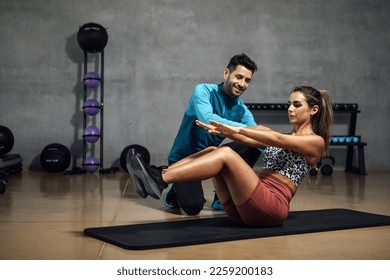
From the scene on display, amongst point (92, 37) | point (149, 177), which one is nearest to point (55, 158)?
point (92, 37)

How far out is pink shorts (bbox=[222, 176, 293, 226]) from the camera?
3150 millimetres

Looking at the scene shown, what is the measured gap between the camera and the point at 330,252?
2828 millimetres

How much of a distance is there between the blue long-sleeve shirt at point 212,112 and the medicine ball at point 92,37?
2.89m

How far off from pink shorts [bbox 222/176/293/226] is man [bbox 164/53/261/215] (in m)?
0.72

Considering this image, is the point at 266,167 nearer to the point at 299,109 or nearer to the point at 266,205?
the point at 266,205

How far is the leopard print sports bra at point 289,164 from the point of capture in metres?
3.29

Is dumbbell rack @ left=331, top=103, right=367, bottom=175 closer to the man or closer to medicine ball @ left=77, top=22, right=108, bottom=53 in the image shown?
medicine ball @ left=77, top=22, right=108, bottom=53

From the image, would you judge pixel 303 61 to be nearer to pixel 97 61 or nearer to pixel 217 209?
pixel 97 61

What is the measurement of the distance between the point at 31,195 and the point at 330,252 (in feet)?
9.92

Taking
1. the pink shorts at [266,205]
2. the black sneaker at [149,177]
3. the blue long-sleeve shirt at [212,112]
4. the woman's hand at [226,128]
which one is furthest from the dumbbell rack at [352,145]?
the black sneaker at [149,177]

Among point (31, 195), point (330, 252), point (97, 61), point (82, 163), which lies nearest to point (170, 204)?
point (31, 195)

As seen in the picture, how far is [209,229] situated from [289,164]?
1.97 feet

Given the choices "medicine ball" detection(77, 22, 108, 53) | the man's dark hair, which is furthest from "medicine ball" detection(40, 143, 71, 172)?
the man's dark hair

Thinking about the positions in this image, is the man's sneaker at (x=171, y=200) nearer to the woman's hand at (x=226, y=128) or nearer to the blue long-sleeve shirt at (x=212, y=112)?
the blue long-sleeve shirt at (x=212, y=112)
